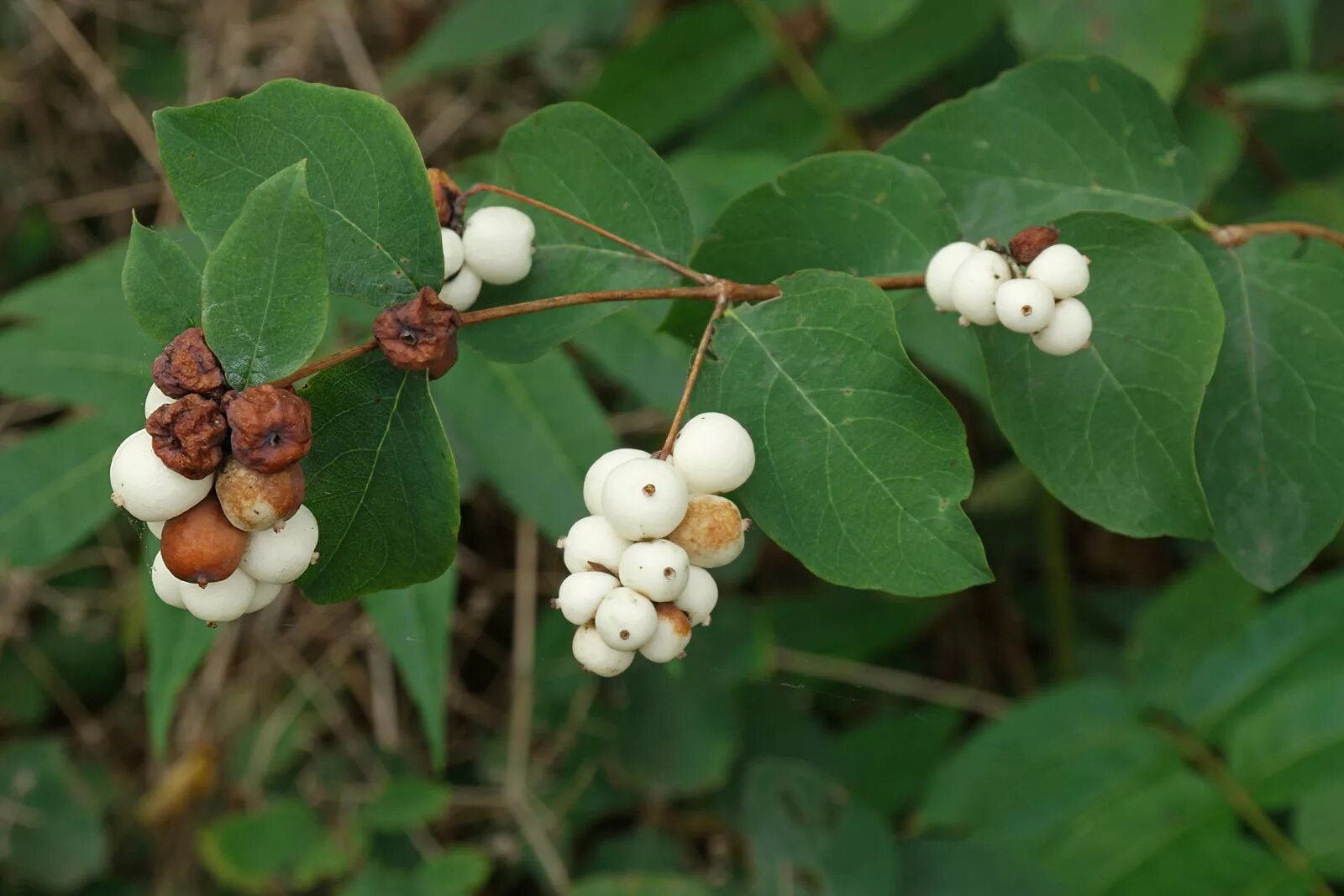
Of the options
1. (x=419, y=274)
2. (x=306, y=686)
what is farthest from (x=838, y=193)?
(x=306, y=686)

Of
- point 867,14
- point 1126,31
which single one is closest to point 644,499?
point 867,14

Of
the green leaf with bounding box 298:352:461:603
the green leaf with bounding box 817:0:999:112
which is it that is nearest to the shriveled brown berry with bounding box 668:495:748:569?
the green leaf with bounding box 298:352:461:603

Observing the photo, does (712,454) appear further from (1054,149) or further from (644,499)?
(1054,149)

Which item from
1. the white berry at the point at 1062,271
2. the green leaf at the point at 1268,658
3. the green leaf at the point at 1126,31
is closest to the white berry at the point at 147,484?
the white berry at the point at 1062,271

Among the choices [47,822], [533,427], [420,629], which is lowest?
[47,822]

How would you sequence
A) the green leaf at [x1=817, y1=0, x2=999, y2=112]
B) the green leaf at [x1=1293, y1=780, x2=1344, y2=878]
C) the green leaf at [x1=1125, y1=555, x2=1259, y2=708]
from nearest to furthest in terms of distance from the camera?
the green leaf at [x1=1293, y1=780, x2=1344, y2=878]
the green leaf at [x1=1125, y1=555, x2=1259, y2=708]
the green leaf at [x1=817, y1=0, x2=999, y2=112]

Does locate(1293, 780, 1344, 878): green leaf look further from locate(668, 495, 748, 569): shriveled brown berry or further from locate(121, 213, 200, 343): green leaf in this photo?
locate(121, 213, 200, 343): green leaf
